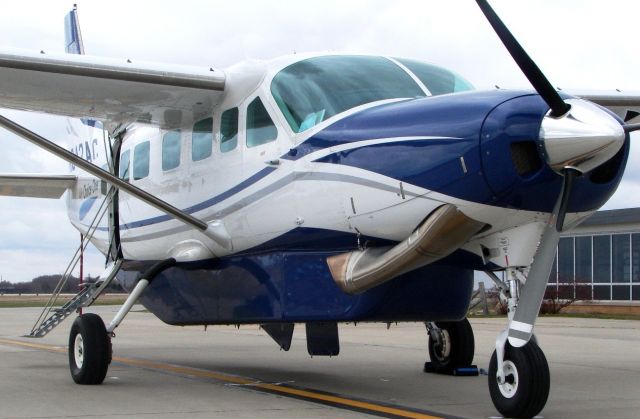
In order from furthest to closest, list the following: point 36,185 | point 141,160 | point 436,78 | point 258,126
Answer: point 36,185 → point 141,160 → point 258,126 → point 436,78

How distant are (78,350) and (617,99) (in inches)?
265

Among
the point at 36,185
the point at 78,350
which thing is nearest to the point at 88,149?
the point at 36,185

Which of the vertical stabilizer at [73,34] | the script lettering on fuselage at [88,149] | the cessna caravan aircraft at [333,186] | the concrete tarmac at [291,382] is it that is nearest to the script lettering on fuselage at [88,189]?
the script lettering on fuselage at [88,149]

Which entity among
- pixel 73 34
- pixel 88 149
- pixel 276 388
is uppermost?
pixel 73 34

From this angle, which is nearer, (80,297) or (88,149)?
(80,297)

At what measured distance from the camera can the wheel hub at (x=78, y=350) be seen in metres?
10.1

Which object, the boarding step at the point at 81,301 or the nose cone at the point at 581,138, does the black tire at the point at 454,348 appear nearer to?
the boarding step at the point at 81,301

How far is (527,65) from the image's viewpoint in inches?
266

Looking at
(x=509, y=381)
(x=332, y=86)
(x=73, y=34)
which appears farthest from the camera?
(x=73, y=34)

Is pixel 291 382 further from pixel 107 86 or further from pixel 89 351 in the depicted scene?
pixel 107 86

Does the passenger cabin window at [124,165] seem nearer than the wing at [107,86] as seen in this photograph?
No

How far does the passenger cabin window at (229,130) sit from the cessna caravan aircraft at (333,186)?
0.07 ft

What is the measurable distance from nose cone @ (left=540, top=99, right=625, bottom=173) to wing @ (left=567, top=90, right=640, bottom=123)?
4.53 meters

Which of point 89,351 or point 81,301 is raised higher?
point 81,301
